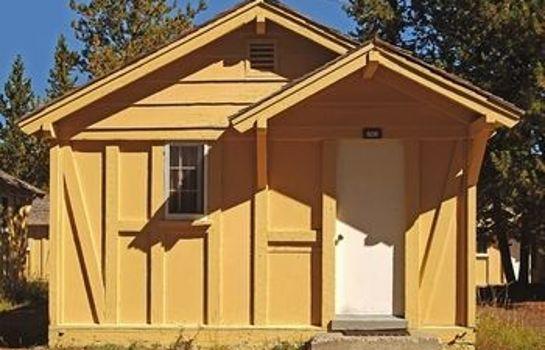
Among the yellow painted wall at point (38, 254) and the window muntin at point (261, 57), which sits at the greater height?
the window muntin at point (261, 57)

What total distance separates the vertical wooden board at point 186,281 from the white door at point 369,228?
1.80 m

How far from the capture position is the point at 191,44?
1248 centimetres

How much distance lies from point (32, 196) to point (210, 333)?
15.4m

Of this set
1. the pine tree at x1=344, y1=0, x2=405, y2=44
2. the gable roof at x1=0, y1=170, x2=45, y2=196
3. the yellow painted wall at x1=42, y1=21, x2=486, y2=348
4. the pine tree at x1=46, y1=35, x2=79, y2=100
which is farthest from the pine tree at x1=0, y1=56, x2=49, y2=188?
the yellow painted wall at x1=42, y1=21, x2=486, y2=348

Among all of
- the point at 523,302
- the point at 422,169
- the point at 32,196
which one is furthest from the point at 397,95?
the point at 32,196

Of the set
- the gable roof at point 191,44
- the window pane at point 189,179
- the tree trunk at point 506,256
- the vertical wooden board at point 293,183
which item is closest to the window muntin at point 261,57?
the gable roof at point 191,44

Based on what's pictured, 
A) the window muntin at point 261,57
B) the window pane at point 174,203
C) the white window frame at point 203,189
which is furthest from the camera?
the window muntin at point 261,57

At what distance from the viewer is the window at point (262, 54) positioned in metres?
12.7

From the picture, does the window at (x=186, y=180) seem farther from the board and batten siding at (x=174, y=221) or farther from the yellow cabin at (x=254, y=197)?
the board and batten siding at (x=174, y=221)

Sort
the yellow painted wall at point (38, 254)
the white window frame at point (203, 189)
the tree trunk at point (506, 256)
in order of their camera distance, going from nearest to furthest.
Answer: the white window frame at point (203, 189)
the tree trunk at point (506, 256)
the yellow painted wall at point (38, 254)

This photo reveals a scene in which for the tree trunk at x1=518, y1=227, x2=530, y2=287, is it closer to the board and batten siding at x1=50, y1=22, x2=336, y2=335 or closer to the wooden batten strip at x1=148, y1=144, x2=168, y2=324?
the board and batten siding at x1=50, y1=22, x2=336, y2=335

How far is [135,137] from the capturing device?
1259cm

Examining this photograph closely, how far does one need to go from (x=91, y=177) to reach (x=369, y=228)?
148 inches

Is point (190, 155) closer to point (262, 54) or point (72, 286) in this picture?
point (262, 54)
